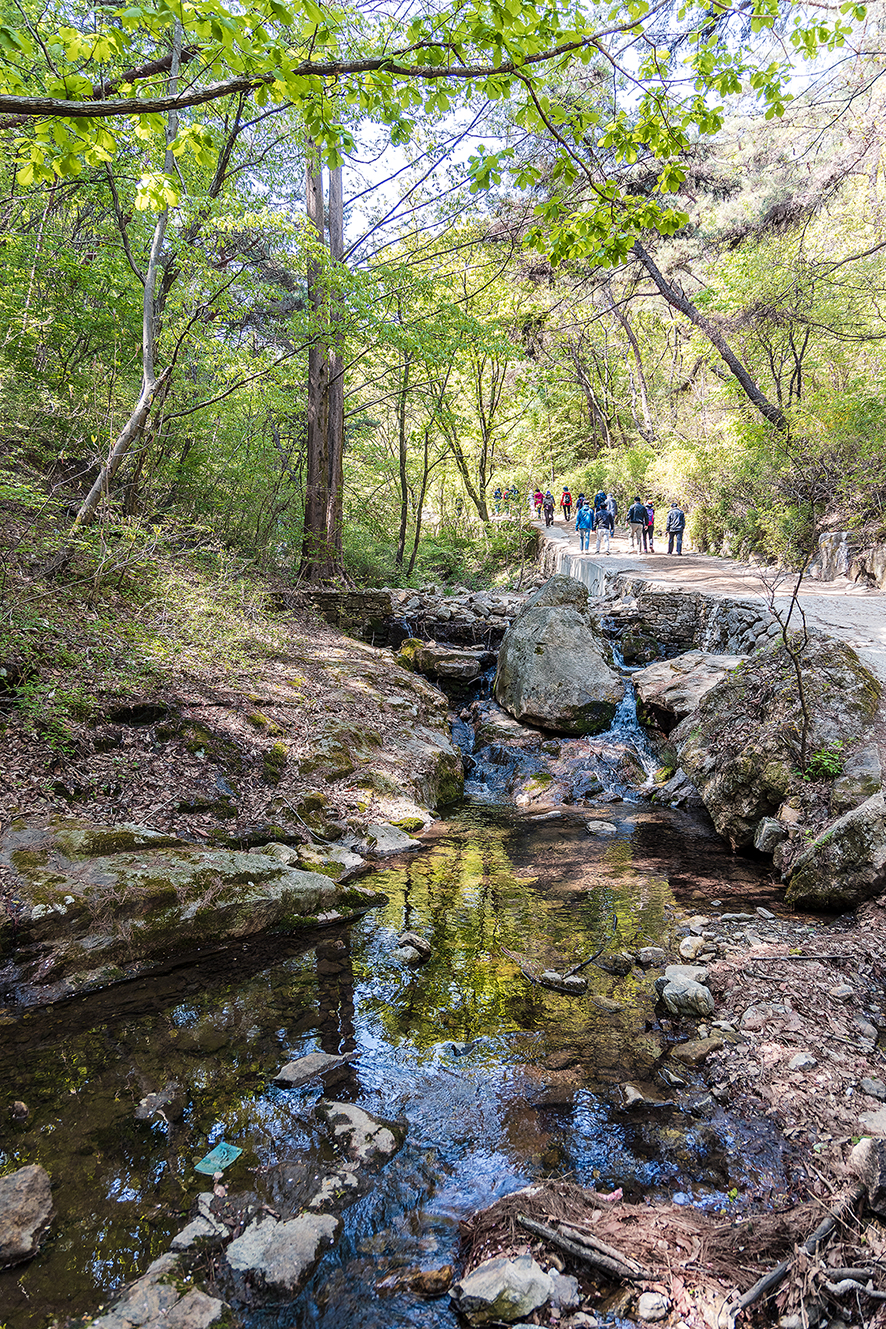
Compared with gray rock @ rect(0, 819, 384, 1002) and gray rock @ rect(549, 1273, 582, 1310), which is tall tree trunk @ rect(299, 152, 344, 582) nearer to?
gray rock @ rect(0, 819, 384, 1002)

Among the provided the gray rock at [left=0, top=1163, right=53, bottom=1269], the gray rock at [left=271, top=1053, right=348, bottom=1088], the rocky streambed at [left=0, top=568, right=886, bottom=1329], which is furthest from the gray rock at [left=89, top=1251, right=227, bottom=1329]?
the gray rock at [left=271, top=1053, right=348, bottom=1088]

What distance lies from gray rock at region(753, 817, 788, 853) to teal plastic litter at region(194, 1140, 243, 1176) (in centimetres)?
490

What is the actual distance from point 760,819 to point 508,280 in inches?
729

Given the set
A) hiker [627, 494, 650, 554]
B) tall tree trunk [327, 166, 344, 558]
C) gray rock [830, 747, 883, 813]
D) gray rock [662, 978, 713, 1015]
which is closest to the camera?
gray rock [662, 978, 713, 1015]

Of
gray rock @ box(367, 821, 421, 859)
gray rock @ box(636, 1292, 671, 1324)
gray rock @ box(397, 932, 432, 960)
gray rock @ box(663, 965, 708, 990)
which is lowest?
gray rock @ box(367, 821, 421, 859)

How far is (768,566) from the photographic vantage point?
1433cm

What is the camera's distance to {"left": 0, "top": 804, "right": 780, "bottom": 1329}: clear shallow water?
2.22 m

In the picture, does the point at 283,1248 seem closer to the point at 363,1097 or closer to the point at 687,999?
the point at 363,1097

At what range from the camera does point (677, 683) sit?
963 cm

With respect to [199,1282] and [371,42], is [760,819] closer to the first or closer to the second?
[199,1282]

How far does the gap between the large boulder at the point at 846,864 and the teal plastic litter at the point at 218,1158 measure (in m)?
4.22

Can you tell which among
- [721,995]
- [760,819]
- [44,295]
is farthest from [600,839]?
[44,295]

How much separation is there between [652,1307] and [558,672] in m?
8.90

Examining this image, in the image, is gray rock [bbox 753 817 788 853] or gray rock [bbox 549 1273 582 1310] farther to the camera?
gray rock [bbox 753 817 788 853]
